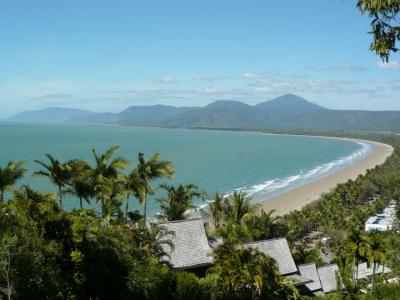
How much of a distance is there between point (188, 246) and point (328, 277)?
11021 mm

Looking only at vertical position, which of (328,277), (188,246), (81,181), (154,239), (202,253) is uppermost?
(81,181)

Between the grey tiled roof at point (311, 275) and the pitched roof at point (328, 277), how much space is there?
5.86 ft

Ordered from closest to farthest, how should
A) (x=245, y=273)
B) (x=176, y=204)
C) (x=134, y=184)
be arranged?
(x=245, y=273) < (x=134, y=184) < (x=176, y=204)

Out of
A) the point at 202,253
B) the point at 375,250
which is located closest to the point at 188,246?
the point at 202,253

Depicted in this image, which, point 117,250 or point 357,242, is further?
point 357,242

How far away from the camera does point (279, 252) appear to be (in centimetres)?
2483

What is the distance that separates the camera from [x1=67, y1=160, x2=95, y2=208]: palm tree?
26844 millimetres

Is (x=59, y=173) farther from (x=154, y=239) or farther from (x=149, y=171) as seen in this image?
(x=154, y=239)

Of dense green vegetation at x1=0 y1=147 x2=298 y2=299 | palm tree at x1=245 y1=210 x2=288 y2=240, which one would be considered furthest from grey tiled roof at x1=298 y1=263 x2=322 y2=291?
dense green vegetation at x1=0 y1=147 x2=298 y2=299

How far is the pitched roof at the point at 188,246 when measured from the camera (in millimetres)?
22547

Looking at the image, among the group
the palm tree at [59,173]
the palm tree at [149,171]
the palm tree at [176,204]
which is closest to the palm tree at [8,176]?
the palm tree at [59,173]

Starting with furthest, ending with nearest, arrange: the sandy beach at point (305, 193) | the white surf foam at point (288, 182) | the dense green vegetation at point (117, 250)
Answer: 1. the white surf foam at point (288, 182)
2. the sandy beach at point (305, 193)
3. the dense green vegetation at point (117, 250)

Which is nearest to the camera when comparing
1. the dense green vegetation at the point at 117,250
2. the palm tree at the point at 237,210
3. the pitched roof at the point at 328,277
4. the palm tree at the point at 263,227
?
the dense green vegetation at the point at 117,250

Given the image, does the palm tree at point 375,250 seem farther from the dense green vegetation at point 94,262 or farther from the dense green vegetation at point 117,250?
the dense green vegetation at point 94,262
